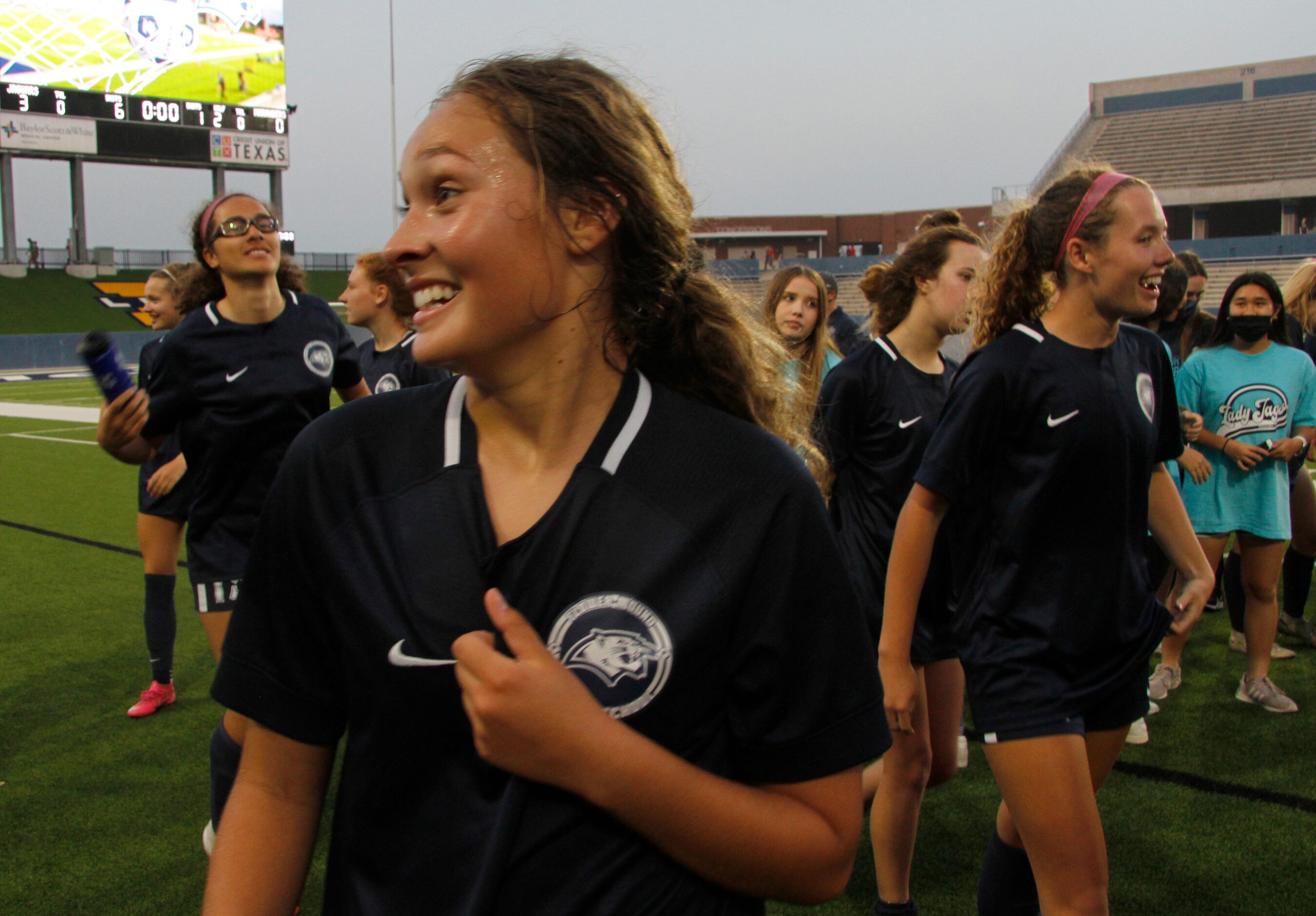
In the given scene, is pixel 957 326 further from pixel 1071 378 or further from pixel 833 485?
pixel 1071 378

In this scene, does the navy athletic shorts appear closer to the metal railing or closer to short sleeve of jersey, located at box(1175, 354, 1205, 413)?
short sleeve of jersey, located at box(1175, 354, 1205, 413)

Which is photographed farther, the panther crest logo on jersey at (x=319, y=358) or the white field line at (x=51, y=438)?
the white field line at (x=51, y=438)

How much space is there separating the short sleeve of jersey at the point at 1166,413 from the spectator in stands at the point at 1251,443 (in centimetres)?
260

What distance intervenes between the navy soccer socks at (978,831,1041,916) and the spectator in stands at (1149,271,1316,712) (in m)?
2.94

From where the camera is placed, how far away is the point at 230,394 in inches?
145

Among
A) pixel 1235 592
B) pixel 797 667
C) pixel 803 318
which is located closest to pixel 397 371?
pixel 803 318

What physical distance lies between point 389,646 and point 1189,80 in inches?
2488

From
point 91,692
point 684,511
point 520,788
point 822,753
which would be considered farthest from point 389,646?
point 91,692

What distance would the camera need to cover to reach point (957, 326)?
11.8 feet

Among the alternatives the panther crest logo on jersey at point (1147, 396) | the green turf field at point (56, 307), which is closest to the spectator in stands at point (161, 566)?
the panther crest logo on jersey at point (1147, 396)

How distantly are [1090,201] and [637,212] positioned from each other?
1.64 meters

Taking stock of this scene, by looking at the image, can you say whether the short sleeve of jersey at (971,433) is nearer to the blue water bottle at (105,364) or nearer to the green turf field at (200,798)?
the green turf field at (200,798)

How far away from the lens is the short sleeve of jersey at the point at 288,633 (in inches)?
49.0

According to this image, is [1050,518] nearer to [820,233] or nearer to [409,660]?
[409,660]
